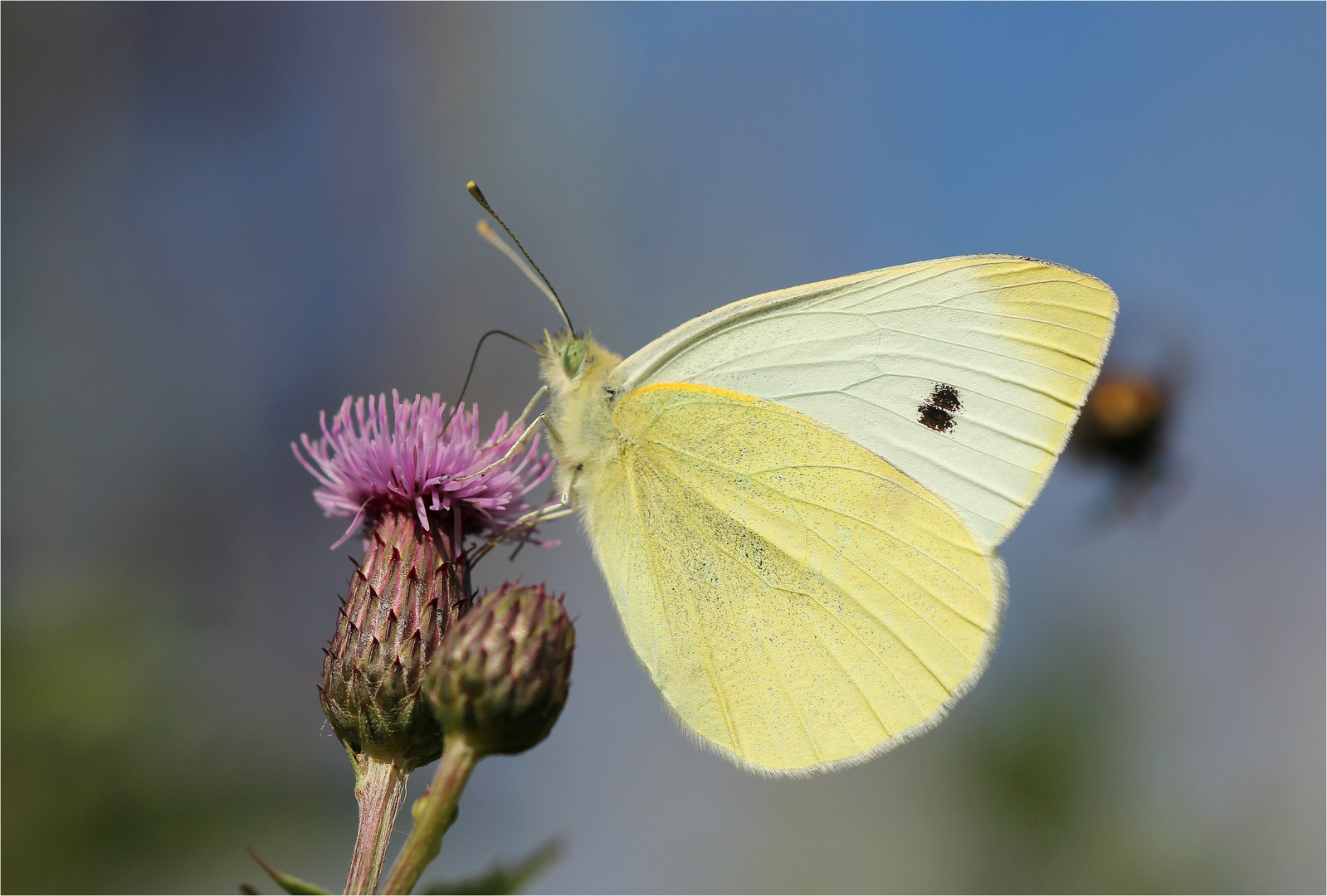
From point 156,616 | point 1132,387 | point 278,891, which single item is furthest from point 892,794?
point 156,616

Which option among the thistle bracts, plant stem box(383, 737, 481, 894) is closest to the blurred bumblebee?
the thistle bracts

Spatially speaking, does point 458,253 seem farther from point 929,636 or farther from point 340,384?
point 929,636

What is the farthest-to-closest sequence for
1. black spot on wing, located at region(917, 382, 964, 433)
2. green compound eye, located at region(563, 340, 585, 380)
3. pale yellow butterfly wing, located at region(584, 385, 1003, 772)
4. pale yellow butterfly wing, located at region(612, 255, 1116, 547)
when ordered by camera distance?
1. green compound eye, located at region(563, 340, 585, 380)
2. black spot on wing, located at region(917, 382, 964, 433)
3. pale yellow butterfly wing, located at region(612, 255, 1116, 547)
4. pale yellow butterfly wing, located at region(584, 385, 1003, 772)

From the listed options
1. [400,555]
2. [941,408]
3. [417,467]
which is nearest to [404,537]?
[400,555]

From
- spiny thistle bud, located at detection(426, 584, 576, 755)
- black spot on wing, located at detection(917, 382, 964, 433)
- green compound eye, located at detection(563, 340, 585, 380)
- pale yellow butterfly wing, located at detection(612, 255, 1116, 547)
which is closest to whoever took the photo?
spiny thistle bud, located at detection(426, 584, 576, 755)

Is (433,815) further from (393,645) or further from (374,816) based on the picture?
(393,645)

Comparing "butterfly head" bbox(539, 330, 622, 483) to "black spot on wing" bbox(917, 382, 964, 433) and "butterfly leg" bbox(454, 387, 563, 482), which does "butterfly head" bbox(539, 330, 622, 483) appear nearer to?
"butterfly leg" bbox(454, 387, 563, 482)

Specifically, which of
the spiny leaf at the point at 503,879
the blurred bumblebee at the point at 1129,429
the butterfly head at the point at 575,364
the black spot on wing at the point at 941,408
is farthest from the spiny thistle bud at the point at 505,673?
the blurred bumblebee at the point at 1129,429

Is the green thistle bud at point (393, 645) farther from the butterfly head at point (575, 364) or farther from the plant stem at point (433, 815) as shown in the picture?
the butterfly head at point (575, 364)
